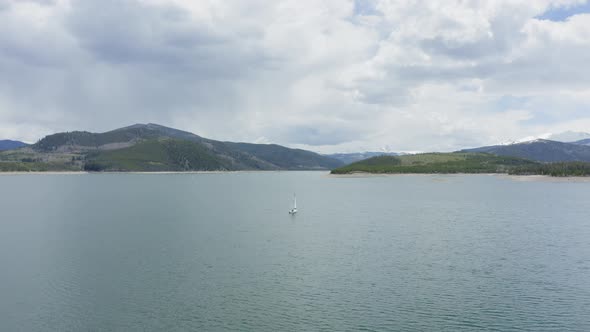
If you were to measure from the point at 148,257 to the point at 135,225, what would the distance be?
120 feet

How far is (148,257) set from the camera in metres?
68.3

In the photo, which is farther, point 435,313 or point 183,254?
point 183,254

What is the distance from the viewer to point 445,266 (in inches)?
2429

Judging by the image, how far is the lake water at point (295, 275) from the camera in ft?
141

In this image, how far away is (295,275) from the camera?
2263 inches

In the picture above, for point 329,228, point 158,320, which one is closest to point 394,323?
point 158,320

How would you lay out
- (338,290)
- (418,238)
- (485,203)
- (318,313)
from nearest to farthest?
(318,313), (338,290), (418,238), (485,203)

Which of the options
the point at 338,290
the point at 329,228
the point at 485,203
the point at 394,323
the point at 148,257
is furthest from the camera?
the point at 485,203

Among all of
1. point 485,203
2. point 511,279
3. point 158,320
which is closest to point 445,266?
point 511,279

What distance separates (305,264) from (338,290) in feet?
41.2

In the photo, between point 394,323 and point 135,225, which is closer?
point 394,323

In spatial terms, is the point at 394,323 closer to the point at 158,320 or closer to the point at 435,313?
the point at 435,313

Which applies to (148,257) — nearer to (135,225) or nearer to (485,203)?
(135,225)

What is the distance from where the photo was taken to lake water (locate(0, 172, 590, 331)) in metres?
42.9
